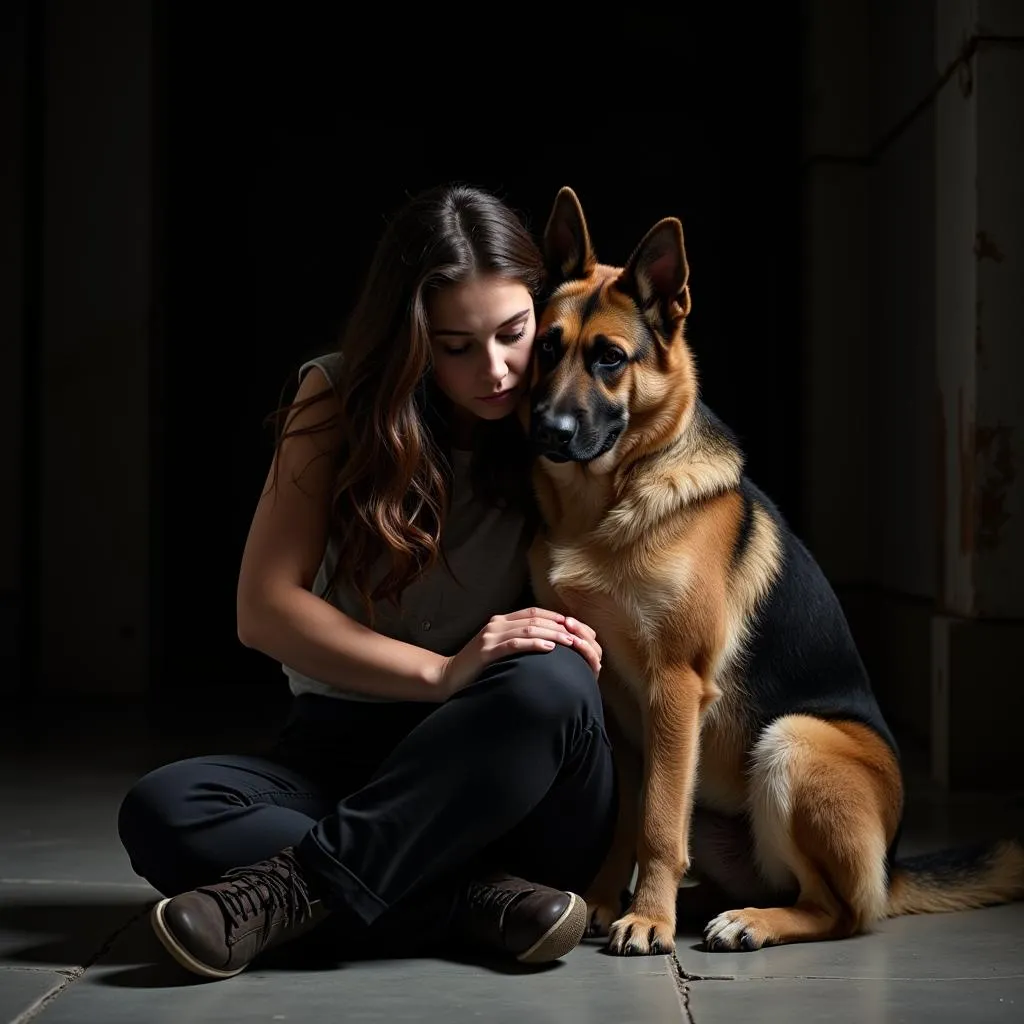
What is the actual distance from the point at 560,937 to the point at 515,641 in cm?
50

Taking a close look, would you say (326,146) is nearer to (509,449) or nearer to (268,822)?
(509,449)

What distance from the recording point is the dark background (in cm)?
681

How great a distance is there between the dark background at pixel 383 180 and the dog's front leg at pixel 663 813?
430 centimetres

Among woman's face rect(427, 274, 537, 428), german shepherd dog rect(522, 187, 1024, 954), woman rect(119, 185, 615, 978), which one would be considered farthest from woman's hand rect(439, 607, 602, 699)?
woman's face rect(427, 274, 537, 428)

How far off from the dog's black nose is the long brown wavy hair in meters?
0.23

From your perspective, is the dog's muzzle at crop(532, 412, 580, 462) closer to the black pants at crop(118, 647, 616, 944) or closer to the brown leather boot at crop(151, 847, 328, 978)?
the black pants at crop(118, 647, 616, 944)

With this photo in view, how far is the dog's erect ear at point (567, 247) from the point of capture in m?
2.86

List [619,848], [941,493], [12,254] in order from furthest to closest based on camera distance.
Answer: [12,254] → [941,493] → [619,848]

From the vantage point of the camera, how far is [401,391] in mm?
2598

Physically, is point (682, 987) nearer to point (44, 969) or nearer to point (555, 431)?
point (555, 431)

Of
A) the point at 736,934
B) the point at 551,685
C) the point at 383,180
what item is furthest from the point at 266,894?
the point at 383,180

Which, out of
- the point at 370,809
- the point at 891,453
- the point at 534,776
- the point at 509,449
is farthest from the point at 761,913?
the point at 891,453

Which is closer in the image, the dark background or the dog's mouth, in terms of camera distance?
the dog's mouth

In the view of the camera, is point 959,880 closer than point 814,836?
No
